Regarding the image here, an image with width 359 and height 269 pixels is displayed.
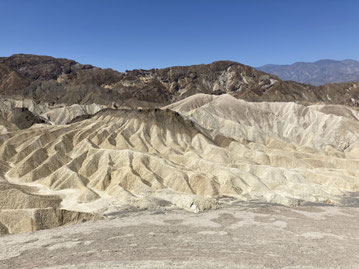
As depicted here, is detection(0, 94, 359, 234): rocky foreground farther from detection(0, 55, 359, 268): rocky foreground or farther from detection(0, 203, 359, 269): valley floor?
detection(0, 203, 359, 269): valley floor

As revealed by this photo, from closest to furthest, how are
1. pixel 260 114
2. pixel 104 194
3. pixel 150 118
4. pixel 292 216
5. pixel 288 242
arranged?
pixel 288 242 < pixel 292 216 < pixel 104 194 < pixel 150 118 < pixel 260 114

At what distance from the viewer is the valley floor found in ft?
81.6

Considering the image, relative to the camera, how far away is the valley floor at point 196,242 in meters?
24.9

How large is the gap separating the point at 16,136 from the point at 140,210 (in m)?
53.9

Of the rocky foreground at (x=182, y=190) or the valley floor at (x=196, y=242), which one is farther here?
the rocky foreground at (x=182, y=190)

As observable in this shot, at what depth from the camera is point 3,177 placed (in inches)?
2367

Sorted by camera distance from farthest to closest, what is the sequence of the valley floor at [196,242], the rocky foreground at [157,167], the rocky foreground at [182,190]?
1. the rocky foreground at [157,167]
2. the rocky foreground at [182,190]
3. the valley floor at [196,242]

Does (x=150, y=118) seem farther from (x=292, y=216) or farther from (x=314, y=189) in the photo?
(x=292, y=216)

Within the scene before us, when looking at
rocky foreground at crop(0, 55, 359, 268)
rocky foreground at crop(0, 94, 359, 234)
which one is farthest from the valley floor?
rocky foreground at crop(0, 94, 359, 234)

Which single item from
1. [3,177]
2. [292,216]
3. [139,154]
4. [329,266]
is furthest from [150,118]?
[329,266]

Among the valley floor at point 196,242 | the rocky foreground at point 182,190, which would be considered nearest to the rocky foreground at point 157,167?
the rocky foreground at point 182,190

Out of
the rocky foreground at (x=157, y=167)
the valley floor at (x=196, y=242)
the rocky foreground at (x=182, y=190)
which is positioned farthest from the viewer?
the rocky foreground at (x=157, y=167)

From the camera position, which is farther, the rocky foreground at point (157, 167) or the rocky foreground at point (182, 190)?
the rocky foreground at point (157, 167)

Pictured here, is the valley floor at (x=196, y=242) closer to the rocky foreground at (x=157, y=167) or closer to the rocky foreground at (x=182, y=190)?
the rocky foreground at (x=182, y=190)
